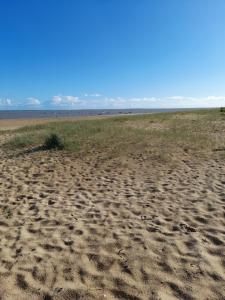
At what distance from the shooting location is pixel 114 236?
5.24 meters

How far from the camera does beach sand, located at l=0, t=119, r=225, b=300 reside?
13.0ft

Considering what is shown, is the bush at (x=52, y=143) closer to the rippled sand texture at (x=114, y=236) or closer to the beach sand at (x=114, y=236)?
the beach sand at (x=114, y=236)

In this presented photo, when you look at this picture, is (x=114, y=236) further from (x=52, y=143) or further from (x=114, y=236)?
(x=52, y=143)

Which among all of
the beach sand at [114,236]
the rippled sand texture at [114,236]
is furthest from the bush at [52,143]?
the rippled sand texture at [114,236]

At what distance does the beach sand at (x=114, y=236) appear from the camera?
3.96m

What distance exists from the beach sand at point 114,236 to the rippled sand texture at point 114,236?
0.01 metres

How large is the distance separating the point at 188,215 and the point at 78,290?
2.98 metres

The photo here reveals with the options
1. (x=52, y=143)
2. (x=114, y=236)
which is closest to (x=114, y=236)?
(x=114, y=236)

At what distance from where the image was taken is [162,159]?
1110cm

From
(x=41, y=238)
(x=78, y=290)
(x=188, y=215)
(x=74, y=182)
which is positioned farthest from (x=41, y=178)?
(x=78, y=290)

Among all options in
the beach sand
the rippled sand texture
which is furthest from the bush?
the rippled sand texture

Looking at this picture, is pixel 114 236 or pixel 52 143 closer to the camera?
pixel 114 236

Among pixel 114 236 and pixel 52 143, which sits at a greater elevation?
pixel 52 143

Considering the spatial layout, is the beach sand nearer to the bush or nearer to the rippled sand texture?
the rippled sand texture
